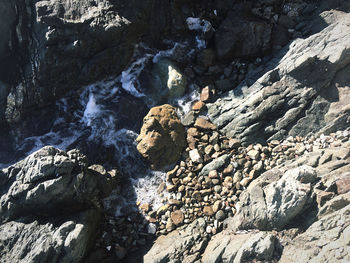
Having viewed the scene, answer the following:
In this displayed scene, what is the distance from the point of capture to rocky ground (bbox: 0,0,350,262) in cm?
615

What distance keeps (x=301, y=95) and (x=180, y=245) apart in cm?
552

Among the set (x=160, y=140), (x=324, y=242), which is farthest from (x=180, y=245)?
(x=324, y=242)

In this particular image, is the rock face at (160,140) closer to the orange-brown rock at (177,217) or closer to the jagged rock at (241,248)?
the orange-brown rock at (177,217)

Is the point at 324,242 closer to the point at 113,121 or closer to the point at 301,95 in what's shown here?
the point at 301,95

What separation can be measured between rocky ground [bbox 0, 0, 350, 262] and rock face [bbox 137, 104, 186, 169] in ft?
0.13

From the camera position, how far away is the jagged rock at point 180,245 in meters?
6.46

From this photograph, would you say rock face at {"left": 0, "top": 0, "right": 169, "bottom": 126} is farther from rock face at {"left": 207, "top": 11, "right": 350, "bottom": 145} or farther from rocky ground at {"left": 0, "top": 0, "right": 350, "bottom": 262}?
rock face at {"left": 207, "top": 11, "right": 350, "bottom": 145}

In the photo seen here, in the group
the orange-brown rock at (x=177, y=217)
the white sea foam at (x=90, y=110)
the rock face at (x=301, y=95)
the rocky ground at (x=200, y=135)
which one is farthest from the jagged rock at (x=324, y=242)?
the white sea foam at (x=90, y=110)

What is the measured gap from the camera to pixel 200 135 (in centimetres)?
859

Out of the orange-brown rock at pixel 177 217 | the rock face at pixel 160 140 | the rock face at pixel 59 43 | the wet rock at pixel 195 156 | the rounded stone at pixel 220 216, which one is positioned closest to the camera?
the rounded stone at pixel 220 216

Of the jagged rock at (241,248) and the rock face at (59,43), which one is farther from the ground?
Result: the rock face at (59,43)

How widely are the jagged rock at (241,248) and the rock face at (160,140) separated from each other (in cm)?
286

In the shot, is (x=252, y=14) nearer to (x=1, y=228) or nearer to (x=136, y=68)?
(x=136, y=68)

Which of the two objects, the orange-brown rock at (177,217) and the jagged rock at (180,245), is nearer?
the jagged rock at (180,245)
